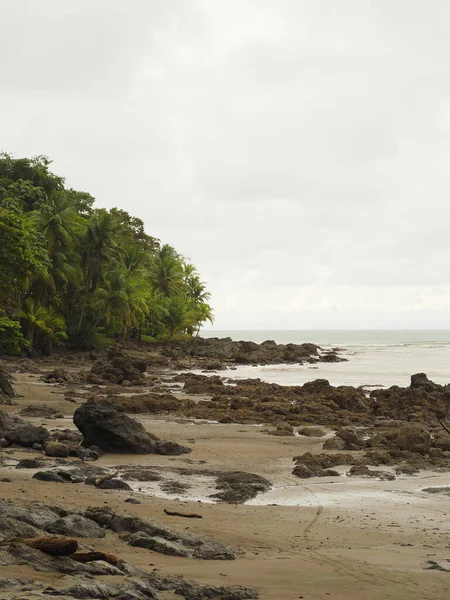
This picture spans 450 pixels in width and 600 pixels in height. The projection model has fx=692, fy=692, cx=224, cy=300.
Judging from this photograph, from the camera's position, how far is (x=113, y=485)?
10.2 metres

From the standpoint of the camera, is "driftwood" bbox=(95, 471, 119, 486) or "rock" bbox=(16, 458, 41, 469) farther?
"rock" bbox=(16, 458, 41, 469)

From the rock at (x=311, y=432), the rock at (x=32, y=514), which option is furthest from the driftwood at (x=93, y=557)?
the rock at (x=311, y=432)

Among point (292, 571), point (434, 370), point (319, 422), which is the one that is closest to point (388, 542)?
point (292, 571)

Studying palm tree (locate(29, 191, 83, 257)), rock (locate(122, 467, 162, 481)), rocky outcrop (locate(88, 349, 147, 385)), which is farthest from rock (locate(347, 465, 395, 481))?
palm tree (locate(29, 191, 83, 257))

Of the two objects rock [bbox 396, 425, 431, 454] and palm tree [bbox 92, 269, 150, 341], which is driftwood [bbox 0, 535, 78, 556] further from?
palm tree [bbox 92, 269, 150, 341]

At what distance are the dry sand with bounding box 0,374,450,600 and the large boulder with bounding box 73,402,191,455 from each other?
1.06 feet

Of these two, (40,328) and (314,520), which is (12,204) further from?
(40,328)

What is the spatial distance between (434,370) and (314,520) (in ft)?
133

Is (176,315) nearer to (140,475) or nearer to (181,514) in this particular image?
(140,475)

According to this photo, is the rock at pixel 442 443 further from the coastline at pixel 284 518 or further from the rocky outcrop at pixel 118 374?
the rocky outcrop at pixel 118 374

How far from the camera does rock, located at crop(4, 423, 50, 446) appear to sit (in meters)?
13.3

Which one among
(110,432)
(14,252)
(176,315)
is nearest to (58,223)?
(176,315)

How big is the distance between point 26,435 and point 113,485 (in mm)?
3827

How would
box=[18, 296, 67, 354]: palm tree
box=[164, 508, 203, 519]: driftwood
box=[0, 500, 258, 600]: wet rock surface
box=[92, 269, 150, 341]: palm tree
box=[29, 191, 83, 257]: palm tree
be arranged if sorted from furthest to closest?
box=[92, 269, 150, 341]: palm tree → box=[29, 191, 83, 257]: palm tree → box=[18, 296, 67, 354]: palm tree → box=[164, 508, 203, 519]: driftwood → box=[0, 500, 258, 600]: wet rock surface
